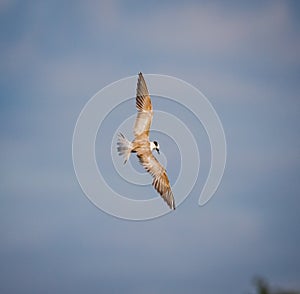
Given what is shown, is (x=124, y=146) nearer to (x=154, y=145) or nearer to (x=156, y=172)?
(x=154, y=145)

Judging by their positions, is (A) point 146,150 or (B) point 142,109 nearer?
(A) point 146,150

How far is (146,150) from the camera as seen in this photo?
3234cm

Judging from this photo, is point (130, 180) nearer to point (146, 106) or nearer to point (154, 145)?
point (154, 145)

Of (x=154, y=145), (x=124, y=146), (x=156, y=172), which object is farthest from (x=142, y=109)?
(x=156, y=172)

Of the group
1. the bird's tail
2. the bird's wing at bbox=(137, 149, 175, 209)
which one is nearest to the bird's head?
the bird's wing at bbox=(137, 149, 175, 209)

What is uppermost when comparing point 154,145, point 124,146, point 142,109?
point 142,109

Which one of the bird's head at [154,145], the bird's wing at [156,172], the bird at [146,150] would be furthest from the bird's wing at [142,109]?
the bird's wing at [156,172]

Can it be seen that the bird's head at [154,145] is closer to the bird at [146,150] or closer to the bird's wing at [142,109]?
the bird at [146,150]

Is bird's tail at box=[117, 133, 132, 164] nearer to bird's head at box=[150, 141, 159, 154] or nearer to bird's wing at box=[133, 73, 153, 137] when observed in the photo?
bird's head at box=[150, 141, 159, 154]

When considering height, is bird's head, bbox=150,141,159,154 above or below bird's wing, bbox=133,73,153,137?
below

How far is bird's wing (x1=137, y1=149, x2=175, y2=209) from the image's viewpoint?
31750 mm

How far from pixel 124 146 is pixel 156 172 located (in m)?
2.05

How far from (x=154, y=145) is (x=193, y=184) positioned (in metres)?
2.74

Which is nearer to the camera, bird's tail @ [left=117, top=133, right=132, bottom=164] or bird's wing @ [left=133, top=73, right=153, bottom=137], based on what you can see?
bird's tail @ [left=117, top=133, right=132, bottom=164]
